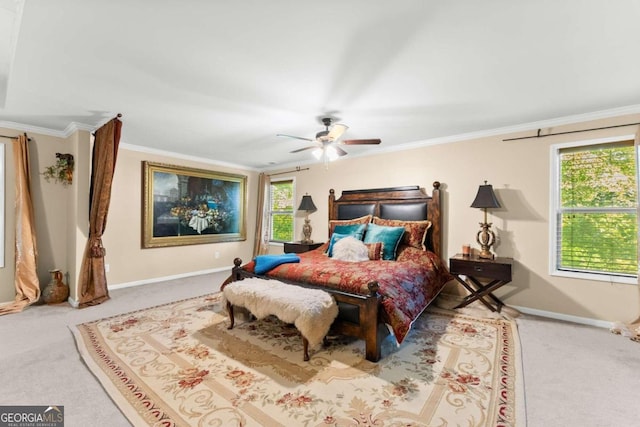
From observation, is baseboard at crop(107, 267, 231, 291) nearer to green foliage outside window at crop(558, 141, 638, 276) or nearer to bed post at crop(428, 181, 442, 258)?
bed post at crop(428, 181, 442, 258)

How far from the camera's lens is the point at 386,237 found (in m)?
3.78

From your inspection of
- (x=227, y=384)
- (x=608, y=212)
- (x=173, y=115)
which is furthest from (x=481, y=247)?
(x=173, y=115)

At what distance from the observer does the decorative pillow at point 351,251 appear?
11.7 feet

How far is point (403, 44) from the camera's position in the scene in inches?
73.6

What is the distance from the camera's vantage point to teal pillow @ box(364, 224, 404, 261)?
12.0 ft

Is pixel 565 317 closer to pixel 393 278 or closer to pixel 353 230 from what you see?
pixel 393 278

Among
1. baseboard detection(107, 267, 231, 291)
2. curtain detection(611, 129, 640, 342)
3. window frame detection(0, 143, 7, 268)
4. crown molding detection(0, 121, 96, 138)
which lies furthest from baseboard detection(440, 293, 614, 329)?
window frame detection(0, 143, 7, 268)

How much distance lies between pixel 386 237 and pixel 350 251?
56 centimetres

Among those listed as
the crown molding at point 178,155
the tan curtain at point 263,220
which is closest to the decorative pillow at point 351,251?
the tan curtain at point 263,220

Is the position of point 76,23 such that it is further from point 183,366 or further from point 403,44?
point 183,366

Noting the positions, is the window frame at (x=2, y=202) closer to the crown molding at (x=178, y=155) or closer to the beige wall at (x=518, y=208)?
the crown molding at (x=178, y=155)

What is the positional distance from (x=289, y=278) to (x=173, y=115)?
2302mm

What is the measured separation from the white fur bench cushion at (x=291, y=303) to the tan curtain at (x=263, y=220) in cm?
337

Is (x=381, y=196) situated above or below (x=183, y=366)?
above
